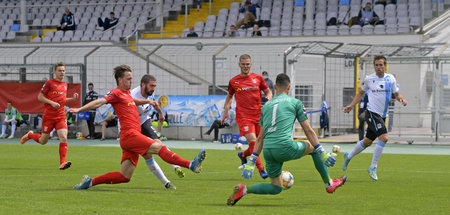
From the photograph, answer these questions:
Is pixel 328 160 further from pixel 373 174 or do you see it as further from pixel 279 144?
pixel 373 174

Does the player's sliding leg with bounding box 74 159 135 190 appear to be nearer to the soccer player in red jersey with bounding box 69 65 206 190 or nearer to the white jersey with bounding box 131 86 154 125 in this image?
the soccer player in red jersey with bounding box 69 65 206 190

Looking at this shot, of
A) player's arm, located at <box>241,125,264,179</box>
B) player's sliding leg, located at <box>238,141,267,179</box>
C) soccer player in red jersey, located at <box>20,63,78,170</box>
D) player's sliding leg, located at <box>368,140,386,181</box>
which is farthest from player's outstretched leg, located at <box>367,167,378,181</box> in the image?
soccer player in red jersey, located at <box>20,63,78,170</box>

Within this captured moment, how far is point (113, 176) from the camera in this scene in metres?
9.23

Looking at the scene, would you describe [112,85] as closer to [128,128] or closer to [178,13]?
[178,13]

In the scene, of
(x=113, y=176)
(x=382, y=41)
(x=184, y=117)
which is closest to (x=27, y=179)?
(x=113, y=176)

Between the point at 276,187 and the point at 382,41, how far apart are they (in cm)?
2089

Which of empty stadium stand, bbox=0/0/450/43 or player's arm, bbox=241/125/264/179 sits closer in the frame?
player's arm, bbox=241/125/264/179

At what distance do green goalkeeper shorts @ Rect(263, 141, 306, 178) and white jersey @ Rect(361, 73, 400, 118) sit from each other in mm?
4682

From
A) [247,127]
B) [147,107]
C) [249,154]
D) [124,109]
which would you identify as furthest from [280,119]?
[249,154]

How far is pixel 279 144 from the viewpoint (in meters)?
7.92

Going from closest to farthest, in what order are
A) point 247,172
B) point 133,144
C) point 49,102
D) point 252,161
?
point 247,172 < point 252,161 < point 133,144 < point 49,102

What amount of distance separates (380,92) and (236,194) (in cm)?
545

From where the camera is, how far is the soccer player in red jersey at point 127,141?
9.01 m

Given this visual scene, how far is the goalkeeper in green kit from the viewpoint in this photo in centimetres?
791
